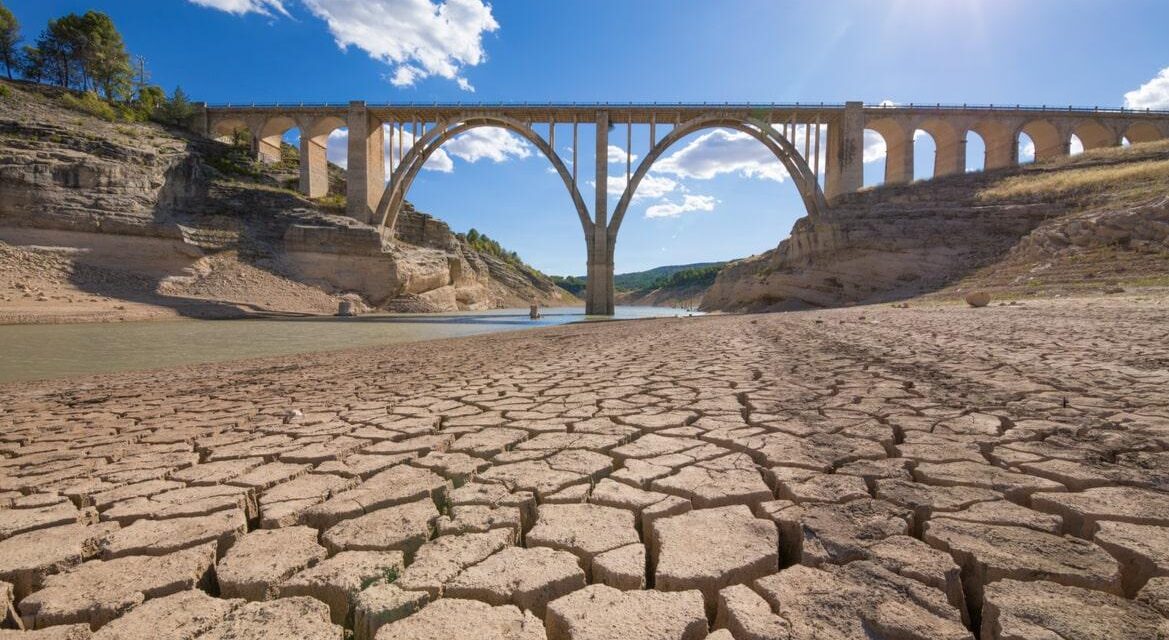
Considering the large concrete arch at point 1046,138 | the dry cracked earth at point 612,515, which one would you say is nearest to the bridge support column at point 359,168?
the dry cracked earth at point 612,515

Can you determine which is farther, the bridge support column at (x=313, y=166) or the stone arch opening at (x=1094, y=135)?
the bridge support column at (x=313, y=166)

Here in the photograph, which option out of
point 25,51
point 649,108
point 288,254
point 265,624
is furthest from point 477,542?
point 25,51

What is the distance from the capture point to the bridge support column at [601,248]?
25.8 meters

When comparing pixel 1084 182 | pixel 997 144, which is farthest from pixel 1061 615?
pixel 997 144

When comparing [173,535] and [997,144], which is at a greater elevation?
[997,144]

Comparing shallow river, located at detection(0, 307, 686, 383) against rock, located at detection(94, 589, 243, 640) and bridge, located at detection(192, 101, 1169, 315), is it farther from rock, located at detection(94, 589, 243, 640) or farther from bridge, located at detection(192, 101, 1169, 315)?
bridge, located at detection(192, 101, 1169, 315)

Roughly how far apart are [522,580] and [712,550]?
51cm

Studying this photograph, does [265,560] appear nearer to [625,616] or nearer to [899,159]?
[625,616]

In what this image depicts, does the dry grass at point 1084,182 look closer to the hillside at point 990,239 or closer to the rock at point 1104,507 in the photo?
the hillside at point 990,239

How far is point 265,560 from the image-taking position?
134 centimetres

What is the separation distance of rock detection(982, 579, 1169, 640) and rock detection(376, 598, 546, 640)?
0.94 meters

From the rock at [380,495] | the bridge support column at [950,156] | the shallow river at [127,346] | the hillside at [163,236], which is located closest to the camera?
the rock at [380,495]

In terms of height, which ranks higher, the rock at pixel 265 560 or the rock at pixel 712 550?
the rock at pixel 712 550

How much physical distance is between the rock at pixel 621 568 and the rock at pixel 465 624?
0.21m
